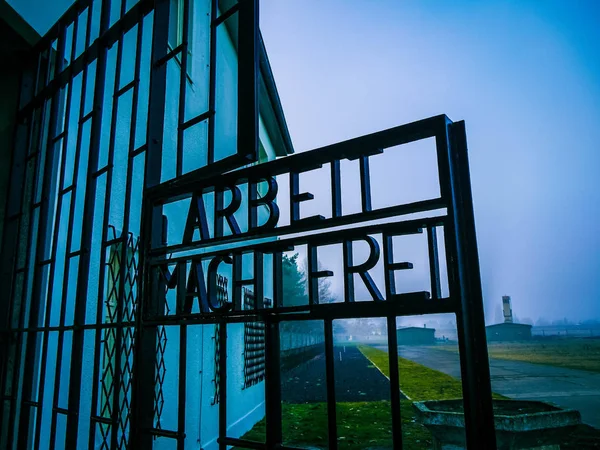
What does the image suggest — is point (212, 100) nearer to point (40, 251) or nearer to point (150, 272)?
point (150, 272)

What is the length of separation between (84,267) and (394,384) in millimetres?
1812

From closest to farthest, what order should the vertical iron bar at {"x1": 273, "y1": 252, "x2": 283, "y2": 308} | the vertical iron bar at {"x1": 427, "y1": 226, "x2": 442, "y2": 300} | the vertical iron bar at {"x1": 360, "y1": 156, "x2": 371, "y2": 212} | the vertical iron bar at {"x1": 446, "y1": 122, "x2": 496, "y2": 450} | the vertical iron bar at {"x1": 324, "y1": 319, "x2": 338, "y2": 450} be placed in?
the vertical iron bar at {"x1": 446, "y1": 122, "x2": 496, "y2": 450}, the vertical iron bar at {"x1": 427, "y1": 226, "x2": 442, "y2": 300}, the vertical iron bar at {"x1": 324, "y1": 319, "x2": 338, "y2": 450}, the vertical iron bar at {"x1": 360, "y1": 156, "x2": 371, "y2": 212}, the vertical iron bar at {"x1": 273, "y1": 252, "x2": 283, "y2": 308}

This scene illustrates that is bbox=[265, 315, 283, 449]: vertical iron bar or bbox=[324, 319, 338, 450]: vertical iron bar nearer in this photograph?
bbox=[324, 319, 338, 450]: vertical iron bar

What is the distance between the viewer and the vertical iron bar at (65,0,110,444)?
7.25 feet

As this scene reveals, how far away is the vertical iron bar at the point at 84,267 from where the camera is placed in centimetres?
221

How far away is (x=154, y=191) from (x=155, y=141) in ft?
0.82

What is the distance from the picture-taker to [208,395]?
5.61m

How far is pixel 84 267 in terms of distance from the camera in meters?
2.34

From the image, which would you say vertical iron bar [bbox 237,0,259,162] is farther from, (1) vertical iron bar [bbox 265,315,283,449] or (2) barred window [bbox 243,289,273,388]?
(2) barred window [bbox 243,289,273,388]

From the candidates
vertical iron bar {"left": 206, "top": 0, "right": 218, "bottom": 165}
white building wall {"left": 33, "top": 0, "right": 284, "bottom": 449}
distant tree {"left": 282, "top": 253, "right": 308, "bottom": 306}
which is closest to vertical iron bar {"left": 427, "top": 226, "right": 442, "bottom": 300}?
vertical iron bar {"left": 206, "top": 0, "right": 218, "bottom": 165}

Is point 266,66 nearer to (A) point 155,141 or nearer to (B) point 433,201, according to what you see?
(A) point 155,141

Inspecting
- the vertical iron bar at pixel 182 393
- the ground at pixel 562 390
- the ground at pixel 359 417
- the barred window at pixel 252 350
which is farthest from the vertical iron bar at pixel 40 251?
the ground at pixel 562 390

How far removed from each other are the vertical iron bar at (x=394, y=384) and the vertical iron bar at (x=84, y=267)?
1709mm

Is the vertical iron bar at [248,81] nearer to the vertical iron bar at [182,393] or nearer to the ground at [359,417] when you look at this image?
the vertical iron bar at [182,393]
